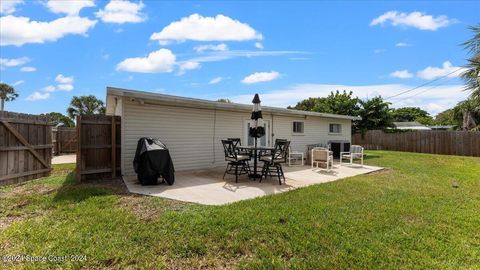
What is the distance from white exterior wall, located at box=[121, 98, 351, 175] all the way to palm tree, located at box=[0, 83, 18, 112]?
44.0m

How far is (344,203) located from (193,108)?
5.82 meters

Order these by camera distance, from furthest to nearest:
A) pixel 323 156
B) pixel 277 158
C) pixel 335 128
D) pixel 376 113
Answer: pixel 376 113, pixel 335 128, pixel 323 156, pixel 277 158

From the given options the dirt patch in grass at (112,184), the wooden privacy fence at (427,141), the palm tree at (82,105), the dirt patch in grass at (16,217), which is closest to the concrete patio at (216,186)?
the dirt patch in grass at (112,184)

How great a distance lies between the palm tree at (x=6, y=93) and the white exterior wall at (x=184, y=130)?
144 ft

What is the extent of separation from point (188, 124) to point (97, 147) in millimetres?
2852

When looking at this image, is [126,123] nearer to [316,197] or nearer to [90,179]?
[90,179]

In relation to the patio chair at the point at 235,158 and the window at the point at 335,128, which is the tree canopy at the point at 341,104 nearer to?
the window at the point at 335,128

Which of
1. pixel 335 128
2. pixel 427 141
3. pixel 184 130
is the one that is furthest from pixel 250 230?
pixel 427 141

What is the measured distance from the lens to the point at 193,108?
927 cm

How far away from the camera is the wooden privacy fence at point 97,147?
275 inches

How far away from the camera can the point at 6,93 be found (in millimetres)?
41531

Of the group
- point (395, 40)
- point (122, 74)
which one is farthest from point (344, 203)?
point (122, 74)

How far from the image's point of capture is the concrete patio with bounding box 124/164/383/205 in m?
5.58

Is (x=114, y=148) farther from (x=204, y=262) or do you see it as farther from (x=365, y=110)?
(x=365, y=110)
